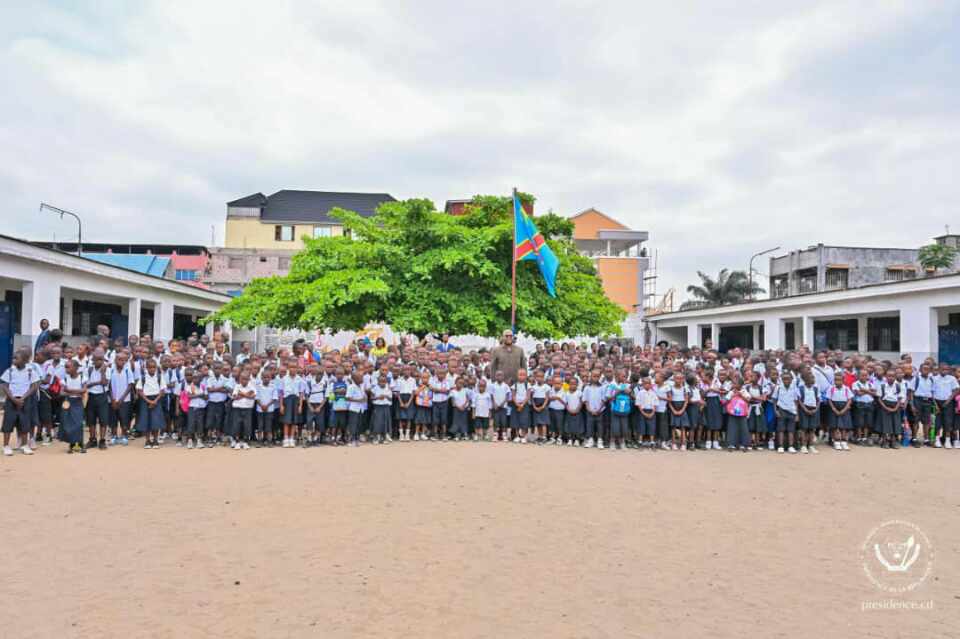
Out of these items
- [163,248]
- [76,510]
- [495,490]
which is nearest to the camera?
[76,510]

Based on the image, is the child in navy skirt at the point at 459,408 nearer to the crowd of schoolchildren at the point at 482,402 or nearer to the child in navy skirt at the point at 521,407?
the crowd of schoolchildren at the point at 482,402

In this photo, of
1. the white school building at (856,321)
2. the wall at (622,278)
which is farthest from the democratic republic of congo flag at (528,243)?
the wall at (622,278)

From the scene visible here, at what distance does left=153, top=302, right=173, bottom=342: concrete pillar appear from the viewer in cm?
2433

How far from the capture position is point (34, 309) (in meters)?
15.8

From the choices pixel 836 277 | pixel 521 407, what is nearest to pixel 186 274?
pixel 836 277

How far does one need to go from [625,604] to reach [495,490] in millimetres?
3312

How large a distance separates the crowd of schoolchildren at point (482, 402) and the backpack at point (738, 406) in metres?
0.02

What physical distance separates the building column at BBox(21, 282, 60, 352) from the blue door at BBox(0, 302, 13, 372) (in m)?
0.73

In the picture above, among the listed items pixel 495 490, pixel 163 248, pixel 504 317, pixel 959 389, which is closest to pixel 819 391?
pixel 959 389

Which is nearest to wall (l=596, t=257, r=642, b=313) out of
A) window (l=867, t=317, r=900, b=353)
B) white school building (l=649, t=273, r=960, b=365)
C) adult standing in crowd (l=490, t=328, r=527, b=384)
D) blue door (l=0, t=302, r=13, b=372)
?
white school building (l=649, t=273, r=960, b=365)

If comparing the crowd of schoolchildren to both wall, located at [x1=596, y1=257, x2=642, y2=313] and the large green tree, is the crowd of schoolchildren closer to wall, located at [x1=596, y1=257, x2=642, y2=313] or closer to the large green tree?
the large green tree

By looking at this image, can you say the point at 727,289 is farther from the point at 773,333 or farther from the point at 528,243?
the point at 528,243

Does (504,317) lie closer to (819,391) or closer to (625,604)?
(819,391)

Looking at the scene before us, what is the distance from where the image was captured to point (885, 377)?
1205cm
